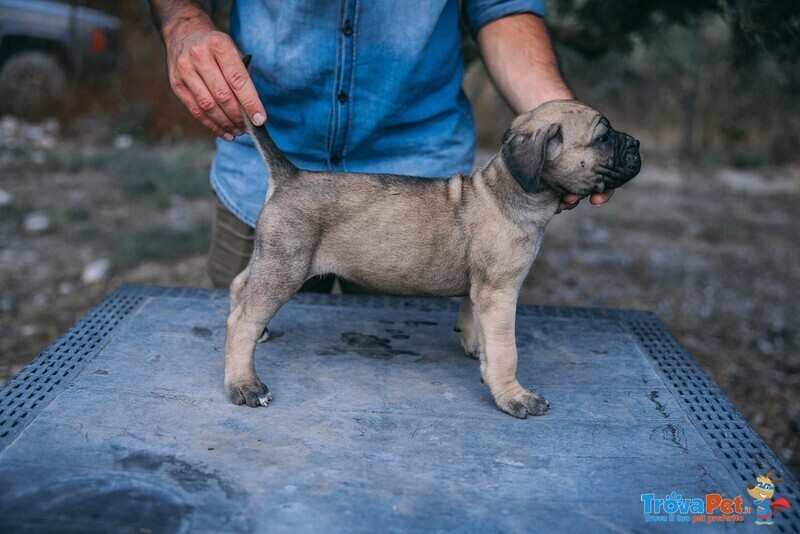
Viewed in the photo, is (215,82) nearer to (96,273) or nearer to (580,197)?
(580,197)

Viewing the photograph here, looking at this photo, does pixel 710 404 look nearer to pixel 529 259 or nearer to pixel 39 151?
pixel 529 259

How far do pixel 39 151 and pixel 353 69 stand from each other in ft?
28.4

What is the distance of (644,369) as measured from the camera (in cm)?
355

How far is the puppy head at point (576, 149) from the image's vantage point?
2.94 metres

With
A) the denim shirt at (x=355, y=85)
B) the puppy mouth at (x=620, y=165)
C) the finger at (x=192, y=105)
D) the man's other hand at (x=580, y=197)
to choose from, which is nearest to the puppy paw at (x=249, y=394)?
the finger at (x=192, y=105)

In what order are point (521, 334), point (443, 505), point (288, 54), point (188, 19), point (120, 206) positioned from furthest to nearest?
point (120, 206), point (521, 334), point (288, 54), point (188, 19), point (443, 505)

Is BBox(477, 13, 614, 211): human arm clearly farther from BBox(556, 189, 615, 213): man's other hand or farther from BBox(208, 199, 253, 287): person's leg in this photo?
BBox(208, 199, 253, 287): person's leg

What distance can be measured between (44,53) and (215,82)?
35.2ft

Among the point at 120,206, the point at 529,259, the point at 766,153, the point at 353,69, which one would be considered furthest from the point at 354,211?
the point at 766,153

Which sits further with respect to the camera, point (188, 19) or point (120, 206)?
point (120, 206)

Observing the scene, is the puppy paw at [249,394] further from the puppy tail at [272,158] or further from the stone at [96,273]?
the stone at [96,273]

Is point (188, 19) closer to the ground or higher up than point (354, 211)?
higher up

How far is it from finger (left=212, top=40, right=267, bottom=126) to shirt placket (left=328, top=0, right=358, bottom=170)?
0.81 m

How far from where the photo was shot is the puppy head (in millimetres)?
2941
